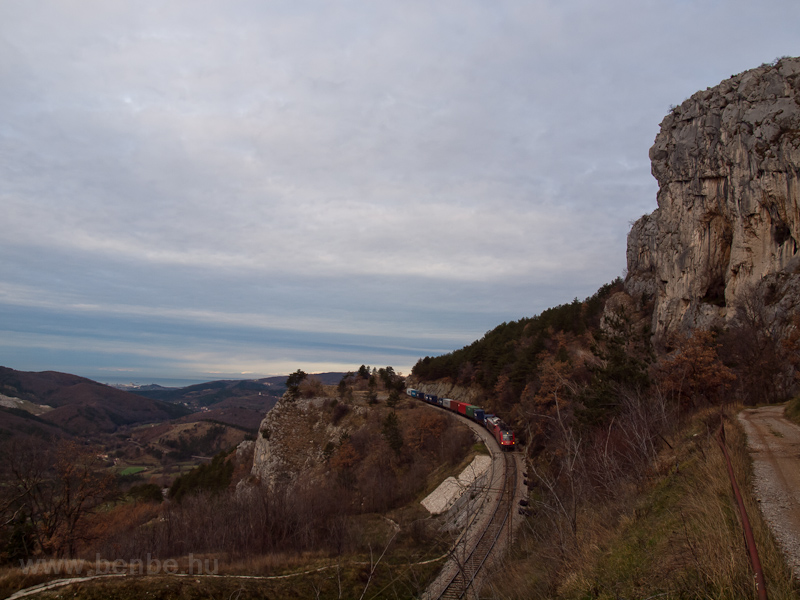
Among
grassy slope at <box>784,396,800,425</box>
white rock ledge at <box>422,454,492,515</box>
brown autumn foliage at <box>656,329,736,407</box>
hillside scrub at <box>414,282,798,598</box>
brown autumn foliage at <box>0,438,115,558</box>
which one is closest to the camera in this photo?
hillside scrub at <box>414,282,798,598</box>

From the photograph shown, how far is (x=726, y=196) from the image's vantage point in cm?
4312

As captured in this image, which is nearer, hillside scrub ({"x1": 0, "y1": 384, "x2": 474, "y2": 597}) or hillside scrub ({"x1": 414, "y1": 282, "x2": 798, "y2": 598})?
hillside scrub ({"x1": 414, "y1": 282, "x2": 798, "y2": 598})

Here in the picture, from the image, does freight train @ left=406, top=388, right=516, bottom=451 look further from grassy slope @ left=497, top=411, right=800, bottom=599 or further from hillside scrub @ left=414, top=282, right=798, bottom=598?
grassy slope @ left=497, top=411, right=800, bottom=599

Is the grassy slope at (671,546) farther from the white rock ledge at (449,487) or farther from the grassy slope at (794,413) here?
the white rock ledge at (449,487)

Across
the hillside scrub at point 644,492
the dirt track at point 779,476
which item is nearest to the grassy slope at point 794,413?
the dirt track at point 779,476

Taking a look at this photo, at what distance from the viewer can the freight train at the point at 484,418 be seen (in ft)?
118

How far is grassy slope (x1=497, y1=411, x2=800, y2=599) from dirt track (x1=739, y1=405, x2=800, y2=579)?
0.24 meters

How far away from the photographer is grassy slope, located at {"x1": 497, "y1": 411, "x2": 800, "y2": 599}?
4.89 metres

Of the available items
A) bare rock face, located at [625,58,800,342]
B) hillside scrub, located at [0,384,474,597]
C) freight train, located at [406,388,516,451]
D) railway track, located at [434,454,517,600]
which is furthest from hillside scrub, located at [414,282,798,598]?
bare rock face, located at [625,58,800,342]

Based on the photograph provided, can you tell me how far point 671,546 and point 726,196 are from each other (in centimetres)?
5025

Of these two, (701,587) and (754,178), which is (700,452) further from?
(754,178)

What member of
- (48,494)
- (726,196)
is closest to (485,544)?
(48,494)

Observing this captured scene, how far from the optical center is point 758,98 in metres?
39.4

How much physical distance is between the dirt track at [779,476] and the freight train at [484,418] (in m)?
21.4
